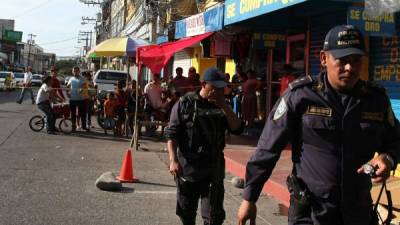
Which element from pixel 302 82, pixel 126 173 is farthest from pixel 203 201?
pixel 126 173

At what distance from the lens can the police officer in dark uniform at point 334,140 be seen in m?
3.17

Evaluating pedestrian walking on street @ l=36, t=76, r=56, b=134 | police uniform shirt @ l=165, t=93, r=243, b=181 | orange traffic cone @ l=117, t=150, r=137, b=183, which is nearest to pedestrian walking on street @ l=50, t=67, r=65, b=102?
pedestrian walking on street @ l=36, t=76, r=56, b=134

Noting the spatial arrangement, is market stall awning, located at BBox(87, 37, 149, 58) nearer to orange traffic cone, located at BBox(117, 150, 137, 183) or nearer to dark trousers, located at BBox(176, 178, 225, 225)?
orange traffic cone, located at BBox(117, 150, 137, 183)

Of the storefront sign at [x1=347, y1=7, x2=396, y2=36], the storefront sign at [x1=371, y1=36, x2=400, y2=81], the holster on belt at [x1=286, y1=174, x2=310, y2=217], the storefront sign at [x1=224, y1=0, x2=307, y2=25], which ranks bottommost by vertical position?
the holster on belt at [x1=286, y1=174, x2=310, y2=217]

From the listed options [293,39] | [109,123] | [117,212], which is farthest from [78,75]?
Answer: [117,212]

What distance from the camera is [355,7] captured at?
8.42 metres

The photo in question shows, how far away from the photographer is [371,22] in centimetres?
827

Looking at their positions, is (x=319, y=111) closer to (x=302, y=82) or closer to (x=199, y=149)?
(x=302, y=82)

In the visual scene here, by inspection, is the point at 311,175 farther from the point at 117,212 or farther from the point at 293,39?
the point at 293,39

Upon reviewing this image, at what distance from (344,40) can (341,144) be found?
1.83 feet

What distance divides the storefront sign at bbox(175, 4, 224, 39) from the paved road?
10.3 feet

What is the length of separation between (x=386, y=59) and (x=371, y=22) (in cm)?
169

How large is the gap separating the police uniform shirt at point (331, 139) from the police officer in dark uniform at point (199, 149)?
179 cm

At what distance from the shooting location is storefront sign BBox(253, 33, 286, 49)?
14625 millimetres
